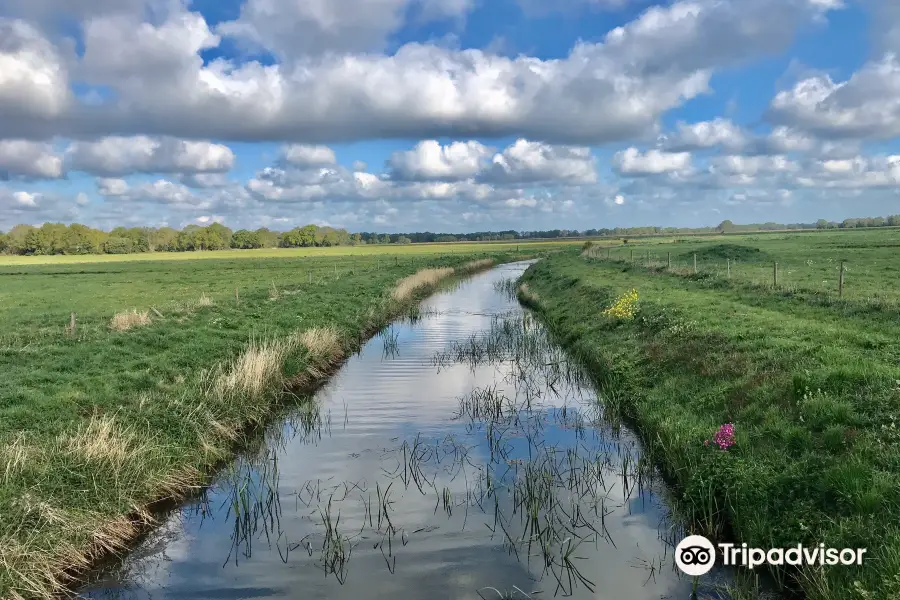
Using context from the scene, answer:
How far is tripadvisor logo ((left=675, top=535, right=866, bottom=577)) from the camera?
21.2 feet

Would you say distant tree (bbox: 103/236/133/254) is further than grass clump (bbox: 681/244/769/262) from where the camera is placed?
Yes

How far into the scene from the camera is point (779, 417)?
10023 millimetres

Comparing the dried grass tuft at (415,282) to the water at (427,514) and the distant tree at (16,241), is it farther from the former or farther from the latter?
the distant tree at (16,241)

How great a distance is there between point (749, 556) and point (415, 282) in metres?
38.6

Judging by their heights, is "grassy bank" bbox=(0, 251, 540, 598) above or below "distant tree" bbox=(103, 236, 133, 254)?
below

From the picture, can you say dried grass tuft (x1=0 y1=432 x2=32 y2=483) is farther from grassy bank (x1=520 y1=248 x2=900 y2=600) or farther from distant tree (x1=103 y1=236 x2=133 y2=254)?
distant tree (x1=103 y1=236 x2=133 y2=254)

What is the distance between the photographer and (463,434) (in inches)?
519

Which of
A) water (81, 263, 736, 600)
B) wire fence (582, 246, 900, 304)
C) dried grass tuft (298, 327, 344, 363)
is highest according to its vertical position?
wire fence (582, 246, 900, 304)

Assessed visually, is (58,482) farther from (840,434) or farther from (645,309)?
(645,309)

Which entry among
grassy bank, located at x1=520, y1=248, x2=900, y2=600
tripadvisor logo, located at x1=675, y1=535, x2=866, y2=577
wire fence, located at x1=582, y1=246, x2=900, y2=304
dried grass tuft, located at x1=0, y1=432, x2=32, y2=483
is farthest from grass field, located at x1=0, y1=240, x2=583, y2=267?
tripadvisor logo, located at x1=675, y1=535, x2=866, y2=577

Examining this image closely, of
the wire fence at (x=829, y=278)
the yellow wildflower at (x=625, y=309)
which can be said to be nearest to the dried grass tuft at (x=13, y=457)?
the yellow wildflower at (x=625, y=309)

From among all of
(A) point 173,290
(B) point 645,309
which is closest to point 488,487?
(B) point 645,309

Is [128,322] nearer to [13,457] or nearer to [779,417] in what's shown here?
[13,457]

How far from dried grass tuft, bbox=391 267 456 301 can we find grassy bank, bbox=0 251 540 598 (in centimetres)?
940
